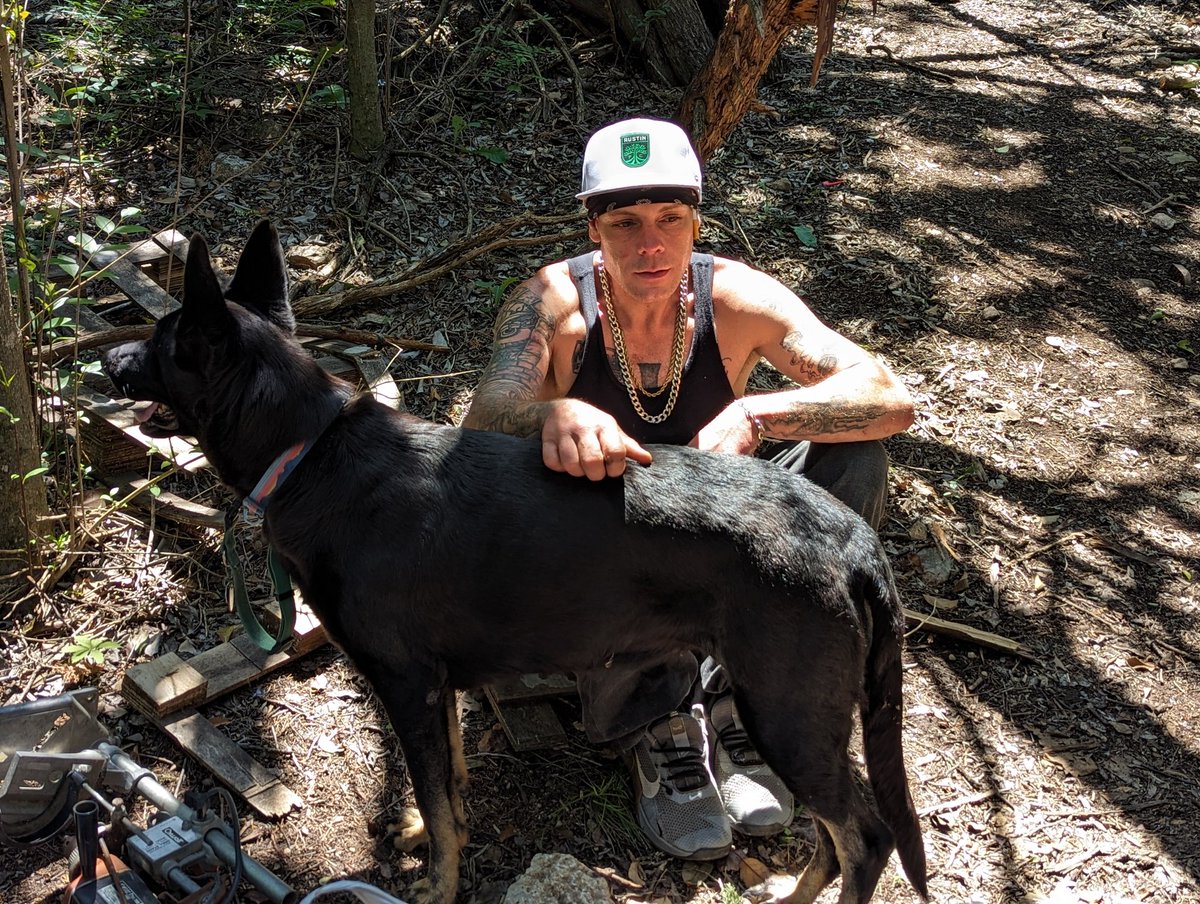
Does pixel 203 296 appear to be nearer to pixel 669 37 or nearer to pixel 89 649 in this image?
pixel 89 649

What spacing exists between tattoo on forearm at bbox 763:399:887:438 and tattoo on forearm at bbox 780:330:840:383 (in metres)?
0.25

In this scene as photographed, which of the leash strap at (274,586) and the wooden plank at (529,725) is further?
the wooden plank at (529,725)

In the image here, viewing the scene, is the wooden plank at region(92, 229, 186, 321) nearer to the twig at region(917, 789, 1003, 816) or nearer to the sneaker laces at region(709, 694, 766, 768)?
the sneaker laces at region(709, 694, 766, 768)

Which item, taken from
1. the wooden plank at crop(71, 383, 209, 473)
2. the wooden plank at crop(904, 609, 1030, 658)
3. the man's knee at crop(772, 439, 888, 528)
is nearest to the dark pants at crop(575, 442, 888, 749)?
the man's knee at crop(772, 439, 888, 528)

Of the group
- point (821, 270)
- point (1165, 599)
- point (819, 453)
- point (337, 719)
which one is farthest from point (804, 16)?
point (337, 719)

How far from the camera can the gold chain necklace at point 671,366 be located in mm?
4102

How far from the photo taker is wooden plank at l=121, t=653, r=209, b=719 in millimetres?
3969

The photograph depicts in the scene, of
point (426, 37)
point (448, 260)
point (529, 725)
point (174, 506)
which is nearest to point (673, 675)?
point (529, 725)

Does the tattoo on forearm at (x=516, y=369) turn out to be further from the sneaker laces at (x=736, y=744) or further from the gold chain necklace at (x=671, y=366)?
the sneaker laces at (x=736, y=744)

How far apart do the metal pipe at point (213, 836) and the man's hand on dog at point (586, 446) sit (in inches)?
61.3

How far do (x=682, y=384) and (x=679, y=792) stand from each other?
155 centimetres

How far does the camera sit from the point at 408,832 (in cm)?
376

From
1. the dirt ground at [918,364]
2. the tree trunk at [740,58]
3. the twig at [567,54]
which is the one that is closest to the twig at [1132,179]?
the dirt ground at [918,364]

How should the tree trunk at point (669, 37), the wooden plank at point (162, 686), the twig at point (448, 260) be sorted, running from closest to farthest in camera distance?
the wooden plank at point (162, 686) < the twig at point (448, 260) < the tree trunk at point (669, 37)
